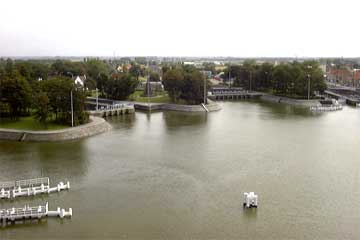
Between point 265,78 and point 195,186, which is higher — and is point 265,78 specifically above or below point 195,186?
above

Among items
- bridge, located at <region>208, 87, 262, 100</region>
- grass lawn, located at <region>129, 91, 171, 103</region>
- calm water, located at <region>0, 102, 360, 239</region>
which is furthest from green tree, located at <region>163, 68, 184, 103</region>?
calm water, located at <region>0, 102, 360, 239</region>

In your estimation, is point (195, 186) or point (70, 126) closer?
point (195, 186)

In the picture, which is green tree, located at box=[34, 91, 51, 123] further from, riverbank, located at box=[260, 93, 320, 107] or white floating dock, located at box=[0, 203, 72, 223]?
riverbank, located at box=[260, 93, 320, 107]

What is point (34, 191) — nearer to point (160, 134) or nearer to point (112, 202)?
point (112, 202)

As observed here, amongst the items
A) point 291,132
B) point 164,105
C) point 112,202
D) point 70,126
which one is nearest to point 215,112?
point 164,105

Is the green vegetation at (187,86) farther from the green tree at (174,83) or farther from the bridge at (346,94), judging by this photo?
the bridge at (346,94)

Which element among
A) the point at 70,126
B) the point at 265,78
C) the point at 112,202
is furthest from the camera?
the point at 265,78
